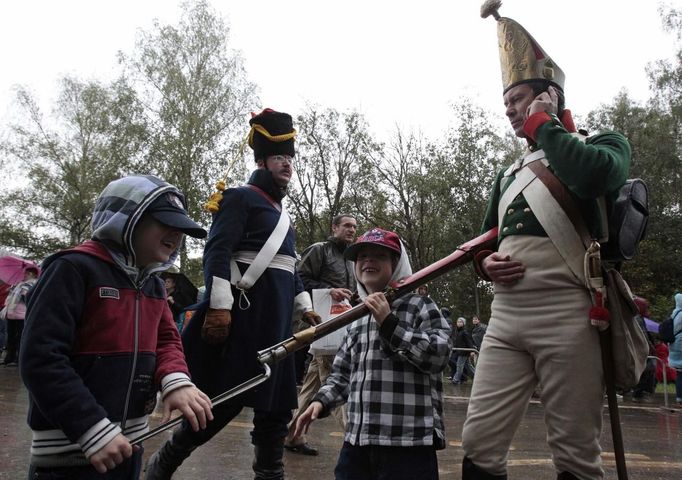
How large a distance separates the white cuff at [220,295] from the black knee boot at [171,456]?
702 mm

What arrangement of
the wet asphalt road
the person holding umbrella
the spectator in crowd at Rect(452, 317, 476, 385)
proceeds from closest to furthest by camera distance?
the wet asphalt road → the person holding umbrella → the spectator in crowd at Rect(452, 317, 476, 385)

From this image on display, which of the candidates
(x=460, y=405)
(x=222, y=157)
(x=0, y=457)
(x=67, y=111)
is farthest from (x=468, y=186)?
(x=0, y=457)

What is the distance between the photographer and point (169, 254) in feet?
7.93

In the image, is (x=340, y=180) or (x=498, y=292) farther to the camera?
(x=340, y=180)

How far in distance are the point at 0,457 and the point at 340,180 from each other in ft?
99.5

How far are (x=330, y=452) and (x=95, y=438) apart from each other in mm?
3448

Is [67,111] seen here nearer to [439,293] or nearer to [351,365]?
[439,293]

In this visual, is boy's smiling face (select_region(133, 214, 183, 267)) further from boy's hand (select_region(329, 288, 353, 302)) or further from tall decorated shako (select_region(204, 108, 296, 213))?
boy's hand (select_region(329, 288, 353, 302))

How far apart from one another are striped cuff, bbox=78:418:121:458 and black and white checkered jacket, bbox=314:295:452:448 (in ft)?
3.95

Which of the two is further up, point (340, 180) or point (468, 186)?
point (340, 180)

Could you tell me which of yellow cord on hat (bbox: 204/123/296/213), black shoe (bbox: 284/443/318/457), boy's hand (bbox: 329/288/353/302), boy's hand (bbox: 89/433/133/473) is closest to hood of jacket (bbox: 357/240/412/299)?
yellow cord on hat (bbox: 204/123/296/213)

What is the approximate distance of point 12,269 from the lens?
13031mm

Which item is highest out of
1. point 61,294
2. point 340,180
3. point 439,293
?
point 340,180

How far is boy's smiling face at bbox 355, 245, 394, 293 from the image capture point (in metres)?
3.15
